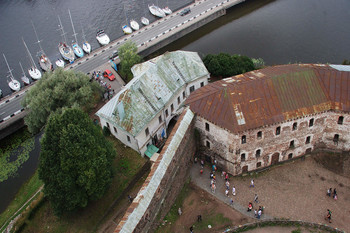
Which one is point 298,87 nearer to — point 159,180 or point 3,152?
point 159,180

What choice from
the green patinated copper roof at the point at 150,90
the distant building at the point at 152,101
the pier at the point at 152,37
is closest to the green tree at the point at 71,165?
the green patinated copper roof at the point at 150,90

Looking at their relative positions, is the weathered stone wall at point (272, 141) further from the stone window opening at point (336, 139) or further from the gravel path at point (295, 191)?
the gravel path at point (295, 191)

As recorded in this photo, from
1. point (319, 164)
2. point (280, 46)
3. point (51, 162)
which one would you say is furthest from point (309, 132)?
point (280, 46)

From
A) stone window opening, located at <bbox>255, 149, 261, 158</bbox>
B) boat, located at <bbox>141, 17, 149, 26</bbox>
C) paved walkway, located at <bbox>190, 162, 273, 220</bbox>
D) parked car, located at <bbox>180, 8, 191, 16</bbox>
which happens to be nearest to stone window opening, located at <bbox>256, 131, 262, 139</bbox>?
stone window opening, located at <bbox>255, 149, 261, 158</bbox>

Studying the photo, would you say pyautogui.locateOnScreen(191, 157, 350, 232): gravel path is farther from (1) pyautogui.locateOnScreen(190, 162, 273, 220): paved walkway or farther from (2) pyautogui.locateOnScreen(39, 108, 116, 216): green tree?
(2) pyautogui.locateOnScreen(39, 108, 116, 216): green tree

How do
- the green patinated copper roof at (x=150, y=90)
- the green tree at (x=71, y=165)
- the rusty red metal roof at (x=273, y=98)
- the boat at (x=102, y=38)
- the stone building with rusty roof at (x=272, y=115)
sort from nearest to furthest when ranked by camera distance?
the green tree at (x=71, y=165)
the rusty red metal roof at (x=273, y=98)
the stone building with rusty roof at (x=272, y=115)
the green patinated copper roof at (x=150, y=90)
the boat at (x=102, y=38)
